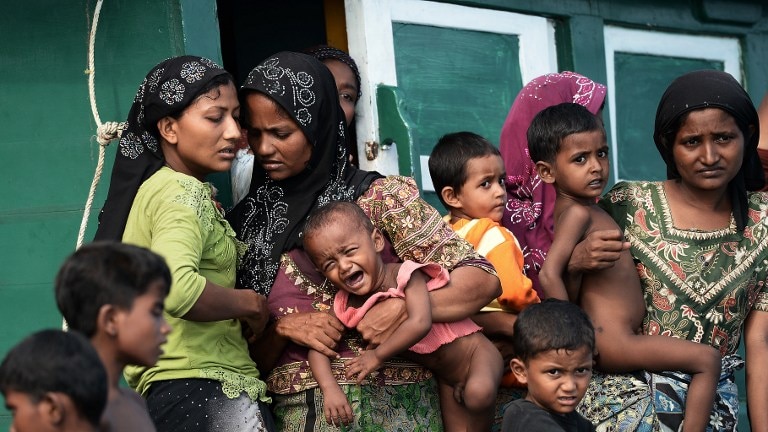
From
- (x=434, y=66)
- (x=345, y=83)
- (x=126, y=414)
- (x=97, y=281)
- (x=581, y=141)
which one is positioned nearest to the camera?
(x=97, y=281)

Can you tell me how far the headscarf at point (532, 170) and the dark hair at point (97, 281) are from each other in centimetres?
177

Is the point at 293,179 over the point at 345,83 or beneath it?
beneath

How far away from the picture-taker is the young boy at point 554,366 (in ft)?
11.0

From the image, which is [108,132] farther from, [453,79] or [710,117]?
[710,117]

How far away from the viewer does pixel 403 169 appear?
4656mm

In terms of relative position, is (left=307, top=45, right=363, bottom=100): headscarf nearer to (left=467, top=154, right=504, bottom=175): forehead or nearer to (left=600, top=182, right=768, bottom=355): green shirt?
(left=467, top=154, right=504, bottom=175): forehead

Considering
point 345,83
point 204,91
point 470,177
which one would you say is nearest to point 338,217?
point 204,91

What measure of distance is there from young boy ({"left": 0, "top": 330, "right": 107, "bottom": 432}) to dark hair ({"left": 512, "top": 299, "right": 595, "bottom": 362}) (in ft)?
4.73

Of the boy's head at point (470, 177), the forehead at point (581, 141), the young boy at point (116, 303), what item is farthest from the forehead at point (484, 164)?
the young boy at point (116, 303)

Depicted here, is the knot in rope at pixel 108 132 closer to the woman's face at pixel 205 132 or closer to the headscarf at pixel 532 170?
the woman's face at pixel 205 132

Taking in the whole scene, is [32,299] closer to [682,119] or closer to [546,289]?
[546,289]

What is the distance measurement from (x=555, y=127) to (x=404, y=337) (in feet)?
2.96

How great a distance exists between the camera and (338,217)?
3469 mm

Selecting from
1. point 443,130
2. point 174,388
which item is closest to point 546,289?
point 174,388
